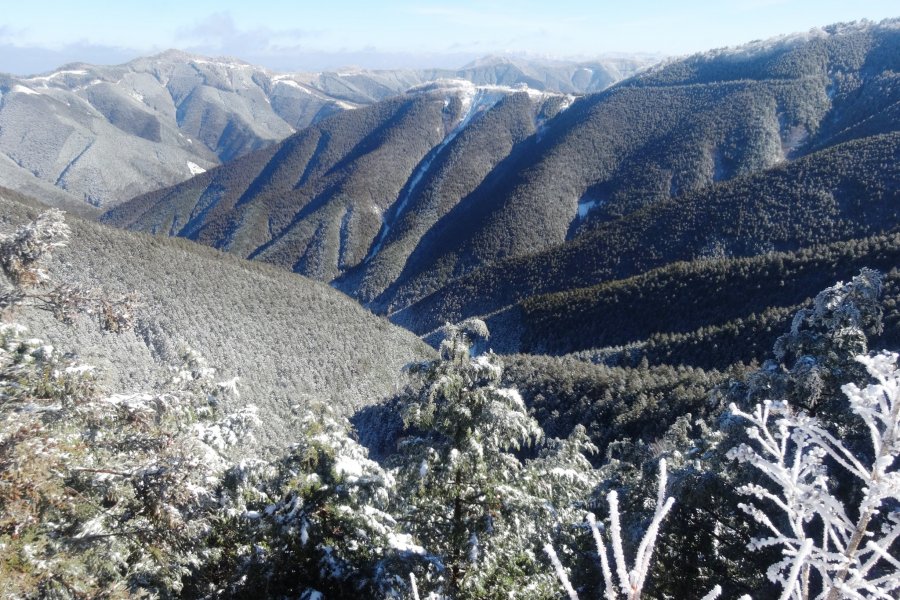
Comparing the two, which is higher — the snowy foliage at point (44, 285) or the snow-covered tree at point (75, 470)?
the snowy foliage at point (44, 285)

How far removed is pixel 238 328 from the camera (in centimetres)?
5309

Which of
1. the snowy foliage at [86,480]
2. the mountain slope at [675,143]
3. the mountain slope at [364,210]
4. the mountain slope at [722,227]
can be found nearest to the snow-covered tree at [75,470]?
the snowy foliage at [86,480]

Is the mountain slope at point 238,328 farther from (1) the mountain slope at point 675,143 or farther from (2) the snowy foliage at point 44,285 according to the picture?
(1) the mountain slope at point 675,143

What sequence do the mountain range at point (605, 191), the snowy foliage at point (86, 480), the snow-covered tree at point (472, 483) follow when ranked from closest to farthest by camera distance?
1. the snowy foliage at point (86, 480)
2. the snow-covered tree at point (472, 483)
3. the mountain range at point (605, 191)

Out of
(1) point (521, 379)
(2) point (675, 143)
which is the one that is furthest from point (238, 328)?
(2) point (675, 143)

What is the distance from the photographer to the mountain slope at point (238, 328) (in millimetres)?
44525

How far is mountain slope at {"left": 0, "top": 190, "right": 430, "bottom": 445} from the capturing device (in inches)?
1753

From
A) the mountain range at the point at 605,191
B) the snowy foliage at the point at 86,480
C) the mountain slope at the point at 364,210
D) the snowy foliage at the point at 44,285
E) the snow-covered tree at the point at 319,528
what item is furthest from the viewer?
the mountain slope at the point at 364,210

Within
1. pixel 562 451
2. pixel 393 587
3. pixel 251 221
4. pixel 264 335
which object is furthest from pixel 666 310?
pixel 251 221

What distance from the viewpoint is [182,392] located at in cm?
858

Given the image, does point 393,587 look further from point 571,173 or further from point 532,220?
point 571,173

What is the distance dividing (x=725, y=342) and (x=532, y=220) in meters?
79.0

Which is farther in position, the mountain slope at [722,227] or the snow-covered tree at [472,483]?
the mountain slope at [722,227]

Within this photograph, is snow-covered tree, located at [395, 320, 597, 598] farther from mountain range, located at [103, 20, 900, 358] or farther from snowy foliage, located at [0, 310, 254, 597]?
mountain range, located at [103, 20, 900, 358]
